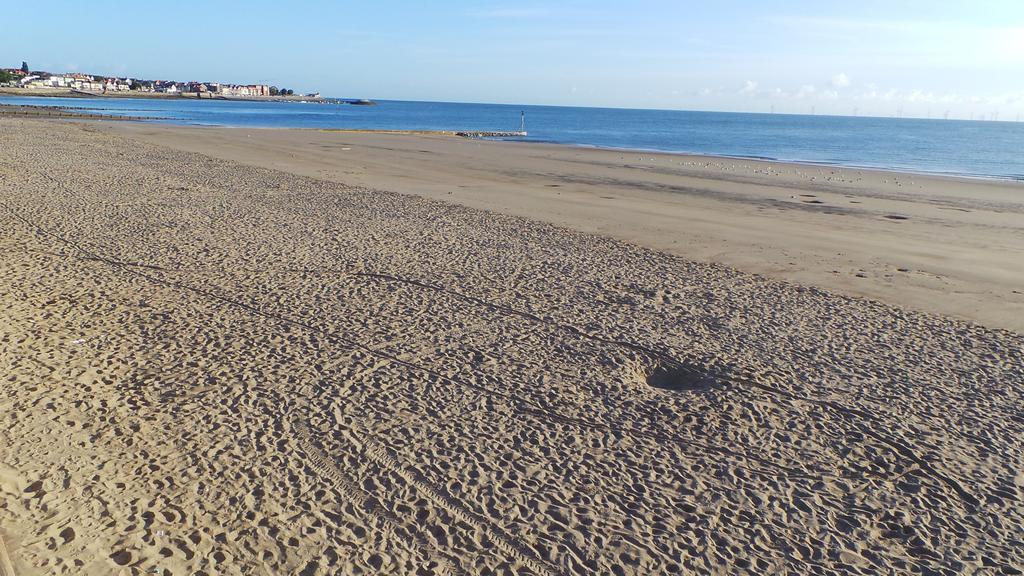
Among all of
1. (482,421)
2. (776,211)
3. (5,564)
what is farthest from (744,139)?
(5,564)

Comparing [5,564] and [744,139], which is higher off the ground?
[744,139]

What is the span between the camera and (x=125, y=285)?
24.9 ft

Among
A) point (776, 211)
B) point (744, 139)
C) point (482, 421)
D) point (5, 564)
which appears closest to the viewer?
point (5, 564)

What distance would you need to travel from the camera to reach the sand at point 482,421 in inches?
137

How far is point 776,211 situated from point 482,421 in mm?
13121

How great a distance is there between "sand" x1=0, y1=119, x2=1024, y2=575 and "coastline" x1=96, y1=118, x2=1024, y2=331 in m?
1.40

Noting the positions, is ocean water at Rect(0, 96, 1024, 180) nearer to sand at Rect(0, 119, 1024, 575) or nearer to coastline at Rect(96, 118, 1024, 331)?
coastline at Rect(96, 118, 1024, 331)

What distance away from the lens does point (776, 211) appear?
16.1 metres

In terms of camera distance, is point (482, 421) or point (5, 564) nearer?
point (5, 564)

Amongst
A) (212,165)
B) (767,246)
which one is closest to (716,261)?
(767,246)

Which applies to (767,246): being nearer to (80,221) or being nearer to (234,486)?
(234,486)

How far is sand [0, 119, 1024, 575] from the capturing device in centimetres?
349

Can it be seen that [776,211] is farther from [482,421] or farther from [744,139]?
[744,139]

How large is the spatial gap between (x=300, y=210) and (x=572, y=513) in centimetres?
1050
